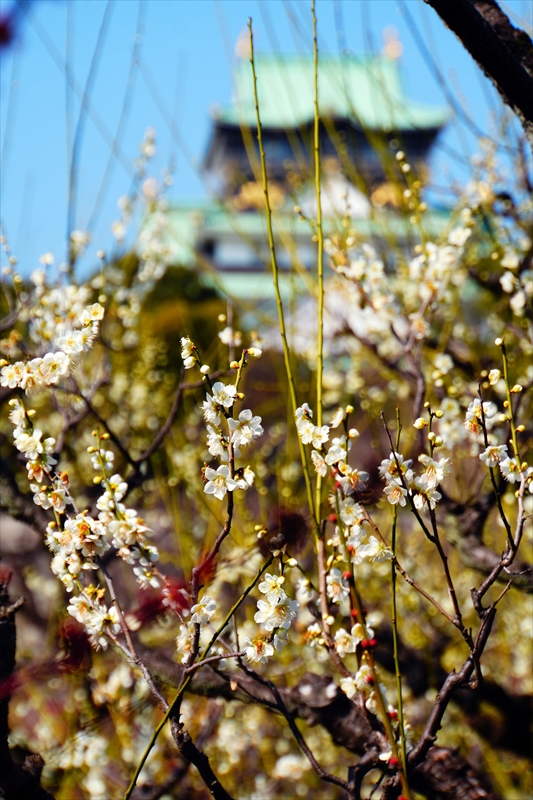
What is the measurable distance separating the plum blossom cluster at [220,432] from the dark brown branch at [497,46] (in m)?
0.85

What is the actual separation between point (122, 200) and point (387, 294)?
1.46 meters

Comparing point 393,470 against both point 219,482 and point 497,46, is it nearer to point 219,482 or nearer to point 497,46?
point 219,482

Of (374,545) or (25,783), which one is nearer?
(374,545)

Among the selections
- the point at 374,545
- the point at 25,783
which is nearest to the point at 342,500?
the point at 374,545

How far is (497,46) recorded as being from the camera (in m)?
1.49

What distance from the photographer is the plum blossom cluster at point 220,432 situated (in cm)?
116

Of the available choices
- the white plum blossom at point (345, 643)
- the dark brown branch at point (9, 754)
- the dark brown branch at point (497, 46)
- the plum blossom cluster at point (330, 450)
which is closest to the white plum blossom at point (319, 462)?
the plum blossom cluster at point (330, 450)

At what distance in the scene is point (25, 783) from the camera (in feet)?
4.69

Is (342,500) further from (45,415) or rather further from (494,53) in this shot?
(45,415)

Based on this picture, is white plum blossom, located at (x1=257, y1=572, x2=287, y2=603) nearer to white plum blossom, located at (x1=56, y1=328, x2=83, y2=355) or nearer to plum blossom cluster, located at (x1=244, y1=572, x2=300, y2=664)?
plum blossom cluster, located at (x1=244, y1=572, x2=300, y2=664)

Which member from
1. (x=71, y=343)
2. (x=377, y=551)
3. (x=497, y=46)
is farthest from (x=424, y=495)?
(x=497, y=46)

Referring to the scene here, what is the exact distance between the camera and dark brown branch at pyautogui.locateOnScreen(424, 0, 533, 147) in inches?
57.1

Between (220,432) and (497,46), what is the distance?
1.02 metres

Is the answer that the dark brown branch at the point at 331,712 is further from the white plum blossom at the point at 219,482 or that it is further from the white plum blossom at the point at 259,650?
the white plum blossom at the point at 219,482
